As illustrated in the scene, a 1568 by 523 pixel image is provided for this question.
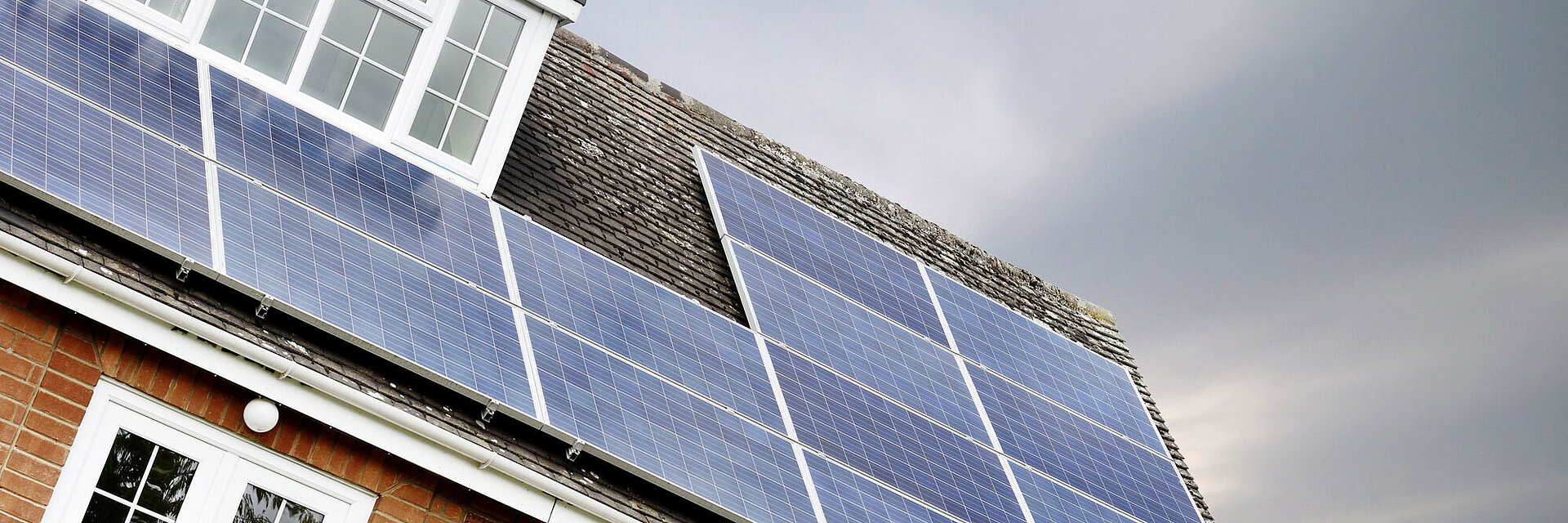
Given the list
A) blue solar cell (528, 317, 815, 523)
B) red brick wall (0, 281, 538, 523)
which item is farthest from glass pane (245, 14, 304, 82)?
red brick wall (0, 281, 538, 523)

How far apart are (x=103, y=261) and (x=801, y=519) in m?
4.85

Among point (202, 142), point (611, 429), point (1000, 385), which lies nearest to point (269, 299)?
point (202, 142)

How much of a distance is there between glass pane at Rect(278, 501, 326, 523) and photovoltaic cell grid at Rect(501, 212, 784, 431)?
2.15 meters

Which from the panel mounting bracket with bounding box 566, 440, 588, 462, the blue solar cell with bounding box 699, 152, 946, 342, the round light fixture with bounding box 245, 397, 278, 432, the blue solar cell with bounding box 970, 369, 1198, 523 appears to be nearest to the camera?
the round light fixture with bounding box 245, 397, 278, 432

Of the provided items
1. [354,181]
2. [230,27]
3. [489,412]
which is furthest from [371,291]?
[230,27]

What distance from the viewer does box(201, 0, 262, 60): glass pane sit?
10.1 m

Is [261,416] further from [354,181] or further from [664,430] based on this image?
[664,430]

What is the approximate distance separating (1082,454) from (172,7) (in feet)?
30.0

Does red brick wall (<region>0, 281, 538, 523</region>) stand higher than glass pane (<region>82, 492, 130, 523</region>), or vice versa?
red brick wall (<region>0, 281, 538, 523</region>)

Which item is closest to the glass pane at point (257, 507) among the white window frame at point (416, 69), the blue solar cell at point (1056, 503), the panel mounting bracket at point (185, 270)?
the panel mounting bracket at point (185, 270)

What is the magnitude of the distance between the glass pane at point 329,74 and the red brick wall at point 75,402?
10.7 feet

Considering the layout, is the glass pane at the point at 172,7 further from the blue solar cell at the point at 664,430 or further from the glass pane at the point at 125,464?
the glass pane at the point at 125,464

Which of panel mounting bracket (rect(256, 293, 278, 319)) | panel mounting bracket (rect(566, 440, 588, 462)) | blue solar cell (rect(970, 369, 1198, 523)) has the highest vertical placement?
blue solar cell (rect(970, 369, 1198, 523))

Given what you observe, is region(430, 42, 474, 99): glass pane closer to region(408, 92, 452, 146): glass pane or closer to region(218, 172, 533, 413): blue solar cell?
region(408, 92, 452, 146): glass pane
